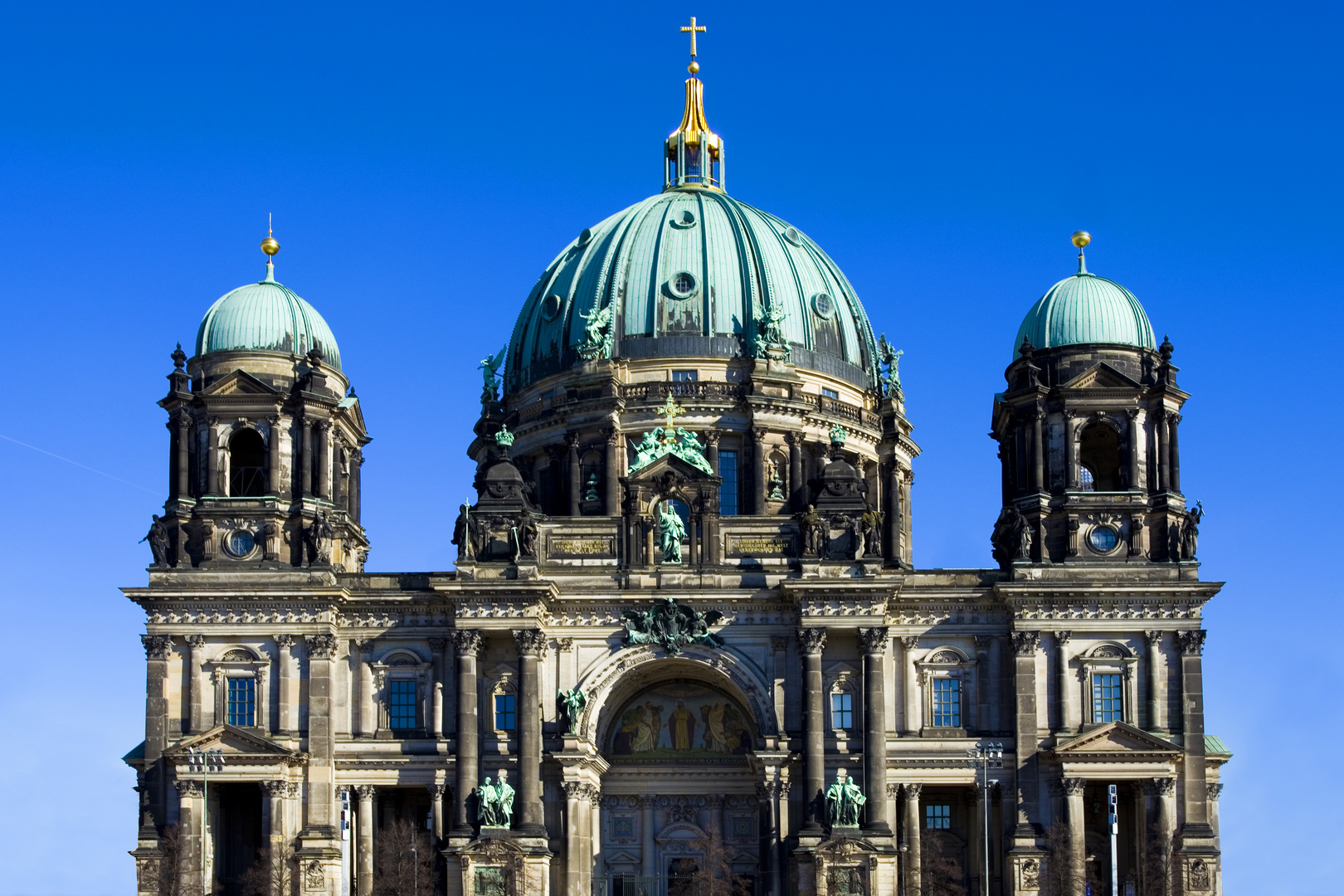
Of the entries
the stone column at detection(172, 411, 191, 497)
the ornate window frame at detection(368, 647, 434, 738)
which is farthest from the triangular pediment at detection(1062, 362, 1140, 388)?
the stone column at detection(172, 411, 191, 497)

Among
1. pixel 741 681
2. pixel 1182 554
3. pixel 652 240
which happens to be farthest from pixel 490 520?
pixel 1182 554

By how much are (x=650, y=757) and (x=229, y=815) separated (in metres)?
16.5

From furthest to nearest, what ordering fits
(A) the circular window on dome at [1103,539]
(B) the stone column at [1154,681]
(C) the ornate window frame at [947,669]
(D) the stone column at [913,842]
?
(A) the circular window on dome at [1103,539] < (C) the ornate window frame at [947,669] < (B) the stone column at [1154,681] < (D) the stone column at [913,842]

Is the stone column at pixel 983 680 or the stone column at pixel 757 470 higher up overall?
the stone column at pixel 757 470

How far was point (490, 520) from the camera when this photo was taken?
299 feet

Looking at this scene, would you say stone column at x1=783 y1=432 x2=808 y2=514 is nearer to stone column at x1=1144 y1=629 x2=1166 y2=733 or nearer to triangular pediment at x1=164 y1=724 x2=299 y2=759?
stone column at x1=1144 y1=629 x2=1166 y2=733

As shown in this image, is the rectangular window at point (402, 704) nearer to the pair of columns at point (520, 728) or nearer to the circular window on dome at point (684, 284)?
the pair of columns at point (520, 728)

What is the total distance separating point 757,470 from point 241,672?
2310 cm

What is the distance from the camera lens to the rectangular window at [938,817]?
91.9 m

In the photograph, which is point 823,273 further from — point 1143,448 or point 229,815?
point 229,815

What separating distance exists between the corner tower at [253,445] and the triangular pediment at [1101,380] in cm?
2892

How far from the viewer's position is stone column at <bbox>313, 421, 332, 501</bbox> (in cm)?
9319

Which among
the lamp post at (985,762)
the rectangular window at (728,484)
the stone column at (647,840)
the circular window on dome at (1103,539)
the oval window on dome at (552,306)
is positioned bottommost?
the stone column at (647,840)

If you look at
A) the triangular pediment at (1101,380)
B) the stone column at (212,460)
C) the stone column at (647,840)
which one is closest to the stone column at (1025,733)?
the triangular pediment at (1101,380)
